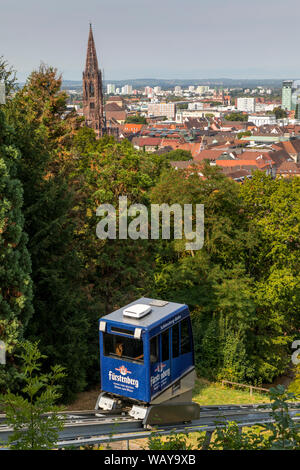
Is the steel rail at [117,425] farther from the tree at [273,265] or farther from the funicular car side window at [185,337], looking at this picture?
the tree at [273,265]

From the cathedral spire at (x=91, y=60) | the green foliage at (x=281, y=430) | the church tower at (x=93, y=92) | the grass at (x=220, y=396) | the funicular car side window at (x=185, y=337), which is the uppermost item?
the cathedral spire at (x=91, y=60)

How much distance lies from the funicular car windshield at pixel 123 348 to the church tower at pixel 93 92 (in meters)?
111

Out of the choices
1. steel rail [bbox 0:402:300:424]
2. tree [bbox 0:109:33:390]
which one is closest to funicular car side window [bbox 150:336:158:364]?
steel rail [bbox 0:402:300:424]

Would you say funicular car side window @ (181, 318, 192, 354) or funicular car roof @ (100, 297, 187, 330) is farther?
funicular car side window @ (181, 318, 192, 354)

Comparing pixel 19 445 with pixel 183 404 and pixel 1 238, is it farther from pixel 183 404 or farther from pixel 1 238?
pixel 1 238

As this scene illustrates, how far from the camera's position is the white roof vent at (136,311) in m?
12.1

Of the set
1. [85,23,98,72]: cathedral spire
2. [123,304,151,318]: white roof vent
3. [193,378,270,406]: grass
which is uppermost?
[85,23,98,72]: cathedral spire

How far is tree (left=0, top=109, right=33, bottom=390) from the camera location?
13.2m

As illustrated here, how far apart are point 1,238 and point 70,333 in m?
4.96

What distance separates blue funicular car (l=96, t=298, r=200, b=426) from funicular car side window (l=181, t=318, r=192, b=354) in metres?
0.26

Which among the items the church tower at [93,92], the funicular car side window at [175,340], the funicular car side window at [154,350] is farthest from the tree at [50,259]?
the church tower at [93,92]

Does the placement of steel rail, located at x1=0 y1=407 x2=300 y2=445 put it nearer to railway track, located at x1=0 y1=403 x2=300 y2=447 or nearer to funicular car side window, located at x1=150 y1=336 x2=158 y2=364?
railway track, located at x1=0 y1=403 x2=300 y2=447

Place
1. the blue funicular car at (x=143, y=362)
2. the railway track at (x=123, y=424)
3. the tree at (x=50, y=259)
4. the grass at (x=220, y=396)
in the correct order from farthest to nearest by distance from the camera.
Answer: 1. the grass at (x=220, y=396)
2. the tree at (x=50, y=259)
3. the blue funicular car at (x=143, y=362)
4. the railway track at (x=123, y=424)
